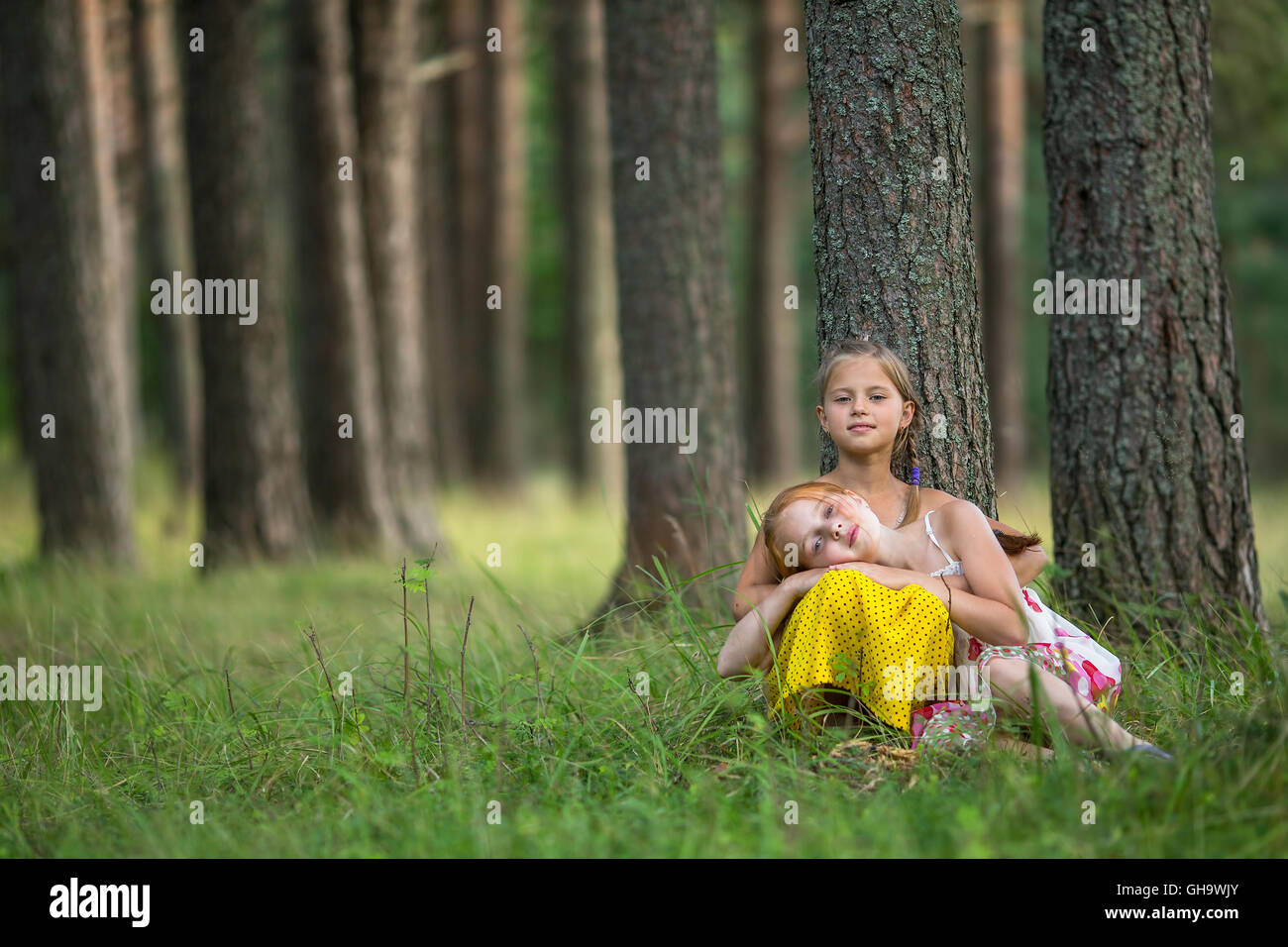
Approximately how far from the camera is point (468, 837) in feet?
10.1

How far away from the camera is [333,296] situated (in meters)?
9.90

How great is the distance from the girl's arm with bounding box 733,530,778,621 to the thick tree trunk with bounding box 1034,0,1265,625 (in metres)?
1.81

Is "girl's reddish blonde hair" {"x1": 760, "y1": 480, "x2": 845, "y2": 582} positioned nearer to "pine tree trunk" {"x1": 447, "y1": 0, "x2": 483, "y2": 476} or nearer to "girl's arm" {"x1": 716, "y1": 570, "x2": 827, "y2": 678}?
"girl's arm" {"x1": 716, "y1": 570, "x2": 827, "y2": 678}

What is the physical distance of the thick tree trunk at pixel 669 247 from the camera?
668 cm

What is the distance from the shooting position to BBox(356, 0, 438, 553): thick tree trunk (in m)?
10.6

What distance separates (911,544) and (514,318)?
Result: 1330cm

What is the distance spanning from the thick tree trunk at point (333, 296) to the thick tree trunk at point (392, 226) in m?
0.47

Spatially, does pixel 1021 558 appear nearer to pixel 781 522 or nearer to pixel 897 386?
pixel 897 386

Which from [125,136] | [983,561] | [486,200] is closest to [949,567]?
[983,561]

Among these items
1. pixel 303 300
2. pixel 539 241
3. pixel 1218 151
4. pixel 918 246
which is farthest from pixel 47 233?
pixel 539 241

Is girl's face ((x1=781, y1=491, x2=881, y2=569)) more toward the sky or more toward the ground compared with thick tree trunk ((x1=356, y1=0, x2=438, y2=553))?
more toward the ground

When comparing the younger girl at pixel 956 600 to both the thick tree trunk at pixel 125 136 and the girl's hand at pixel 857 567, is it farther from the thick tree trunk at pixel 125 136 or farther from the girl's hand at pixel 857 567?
the thick tree trunk at pixel 125 136

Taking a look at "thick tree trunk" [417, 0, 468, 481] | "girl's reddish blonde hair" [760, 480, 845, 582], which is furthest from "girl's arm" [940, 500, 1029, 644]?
"thick tree trunk" [417, 0, 468, 481]
